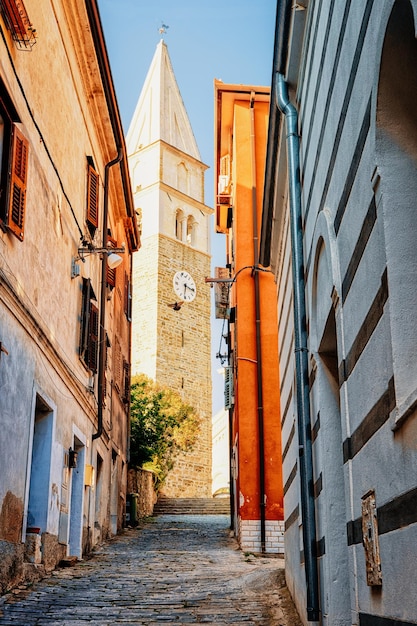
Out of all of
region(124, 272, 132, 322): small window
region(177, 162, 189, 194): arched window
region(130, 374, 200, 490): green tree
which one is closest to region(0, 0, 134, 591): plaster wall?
region(124, 272, 132, 322): small window

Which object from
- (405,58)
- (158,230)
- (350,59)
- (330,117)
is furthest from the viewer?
(158,230)

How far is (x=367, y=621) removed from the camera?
4.02 meters

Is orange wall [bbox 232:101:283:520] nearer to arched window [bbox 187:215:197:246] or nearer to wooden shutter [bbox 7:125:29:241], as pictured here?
wooden shutter [bbox 7:125:29:241]

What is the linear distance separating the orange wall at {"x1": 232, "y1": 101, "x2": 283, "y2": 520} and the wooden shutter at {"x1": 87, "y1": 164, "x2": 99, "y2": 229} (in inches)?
148

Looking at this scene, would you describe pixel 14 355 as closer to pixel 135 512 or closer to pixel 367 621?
pixel 367 621

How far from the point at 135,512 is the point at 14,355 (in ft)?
45.2

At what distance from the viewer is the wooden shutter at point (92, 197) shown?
1479 centimetres

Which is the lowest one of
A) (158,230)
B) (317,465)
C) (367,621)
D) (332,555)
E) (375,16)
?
(367,621)

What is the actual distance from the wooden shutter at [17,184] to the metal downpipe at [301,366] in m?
3.22

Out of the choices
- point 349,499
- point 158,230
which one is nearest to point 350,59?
point 349,499

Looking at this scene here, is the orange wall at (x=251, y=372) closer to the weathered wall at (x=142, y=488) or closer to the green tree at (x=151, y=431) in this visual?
the weathered wall at (x=142, y=488)

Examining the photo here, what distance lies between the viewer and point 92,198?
15094mm

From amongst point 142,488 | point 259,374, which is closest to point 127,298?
point 142,488

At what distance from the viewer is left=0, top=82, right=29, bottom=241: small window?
859cm
